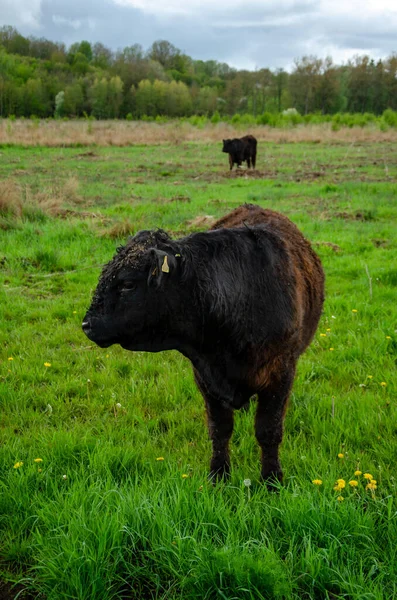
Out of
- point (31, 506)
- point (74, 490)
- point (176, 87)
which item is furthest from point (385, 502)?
point (176, 87)

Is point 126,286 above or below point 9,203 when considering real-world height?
below

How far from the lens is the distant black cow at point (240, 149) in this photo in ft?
74.0

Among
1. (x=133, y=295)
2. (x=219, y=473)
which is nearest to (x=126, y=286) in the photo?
(x=133, y=295)

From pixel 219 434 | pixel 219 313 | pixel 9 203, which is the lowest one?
pixel 219 434

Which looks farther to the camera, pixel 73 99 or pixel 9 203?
pixel 73 99

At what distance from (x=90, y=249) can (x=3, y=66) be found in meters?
78.1

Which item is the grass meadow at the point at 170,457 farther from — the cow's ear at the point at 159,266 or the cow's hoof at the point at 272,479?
the cow's ear at the point at 159,266

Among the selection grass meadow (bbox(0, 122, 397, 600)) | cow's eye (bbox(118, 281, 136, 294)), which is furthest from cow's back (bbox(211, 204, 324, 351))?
cow's eye (bbox(118, 281, 136, 294))

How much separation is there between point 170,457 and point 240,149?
20.9 m

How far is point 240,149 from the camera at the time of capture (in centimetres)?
2264

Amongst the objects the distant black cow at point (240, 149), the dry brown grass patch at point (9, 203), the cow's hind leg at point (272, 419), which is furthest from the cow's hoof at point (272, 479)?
the distant black cow at point (240, 149)

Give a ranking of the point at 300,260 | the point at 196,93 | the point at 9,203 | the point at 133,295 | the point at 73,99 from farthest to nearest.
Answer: the point at 196,93
the point at 73,99
the point at 9,203
the point at 300,260
the point at 133,295

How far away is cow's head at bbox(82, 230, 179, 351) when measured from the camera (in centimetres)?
270

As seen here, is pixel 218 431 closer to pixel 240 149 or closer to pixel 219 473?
pixel 219 473
